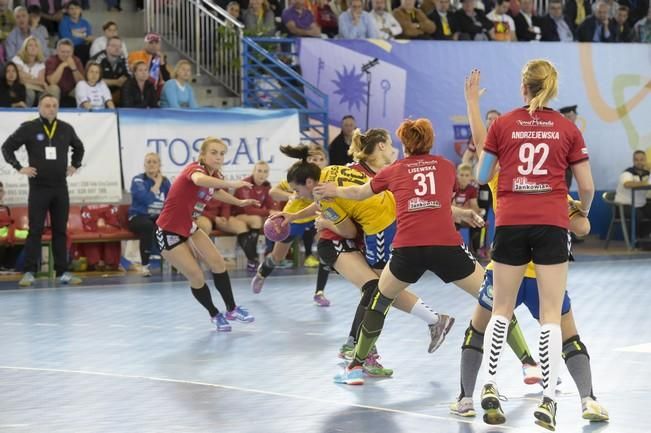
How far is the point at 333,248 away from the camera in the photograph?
374 inches

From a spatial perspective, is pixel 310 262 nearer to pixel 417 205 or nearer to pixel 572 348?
pixel 417 205

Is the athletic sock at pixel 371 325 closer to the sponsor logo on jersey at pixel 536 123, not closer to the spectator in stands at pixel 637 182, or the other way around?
the sponsor logo on jersey at pixel 536 123

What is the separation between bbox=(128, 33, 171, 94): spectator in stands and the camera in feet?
59.3

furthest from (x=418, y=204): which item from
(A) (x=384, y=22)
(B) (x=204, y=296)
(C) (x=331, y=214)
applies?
(A) (x=384, y=22)

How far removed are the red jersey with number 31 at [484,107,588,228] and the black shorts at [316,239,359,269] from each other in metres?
2.61

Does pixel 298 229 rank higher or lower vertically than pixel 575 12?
lower

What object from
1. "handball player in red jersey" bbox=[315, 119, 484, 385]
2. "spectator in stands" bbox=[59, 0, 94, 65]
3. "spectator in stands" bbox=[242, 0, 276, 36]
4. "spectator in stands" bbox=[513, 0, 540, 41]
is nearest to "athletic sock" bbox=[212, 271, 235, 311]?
"handball player in red jersey" bbox=[315, 119, 484, 385]

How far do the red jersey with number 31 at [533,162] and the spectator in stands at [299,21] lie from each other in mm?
13006

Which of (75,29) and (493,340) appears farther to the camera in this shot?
(75,29)

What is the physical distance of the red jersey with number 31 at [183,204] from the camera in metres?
11.1

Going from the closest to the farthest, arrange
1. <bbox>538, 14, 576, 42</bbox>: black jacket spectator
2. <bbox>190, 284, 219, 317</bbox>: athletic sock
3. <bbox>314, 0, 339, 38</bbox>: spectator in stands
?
1. <bbox>190, 284, 219, 317</bbox>: athletic sock
2. <bbox>314, 0, 339, 38</bbox>: spectator in stands
3. <bbox>538, 14, 576, 42</bbox>: black jacket spectator

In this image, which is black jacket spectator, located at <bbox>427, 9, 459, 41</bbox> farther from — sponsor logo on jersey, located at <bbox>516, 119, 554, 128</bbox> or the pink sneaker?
sponsor logo on jersey, located at <bbox>516, 119, 554, 128</bbox>

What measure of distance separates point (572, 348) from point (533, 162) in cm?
112

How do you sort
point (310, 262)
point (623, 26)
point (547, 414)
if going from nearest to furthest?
point (547, 414) → point (310, 262) → point (623, 26)
